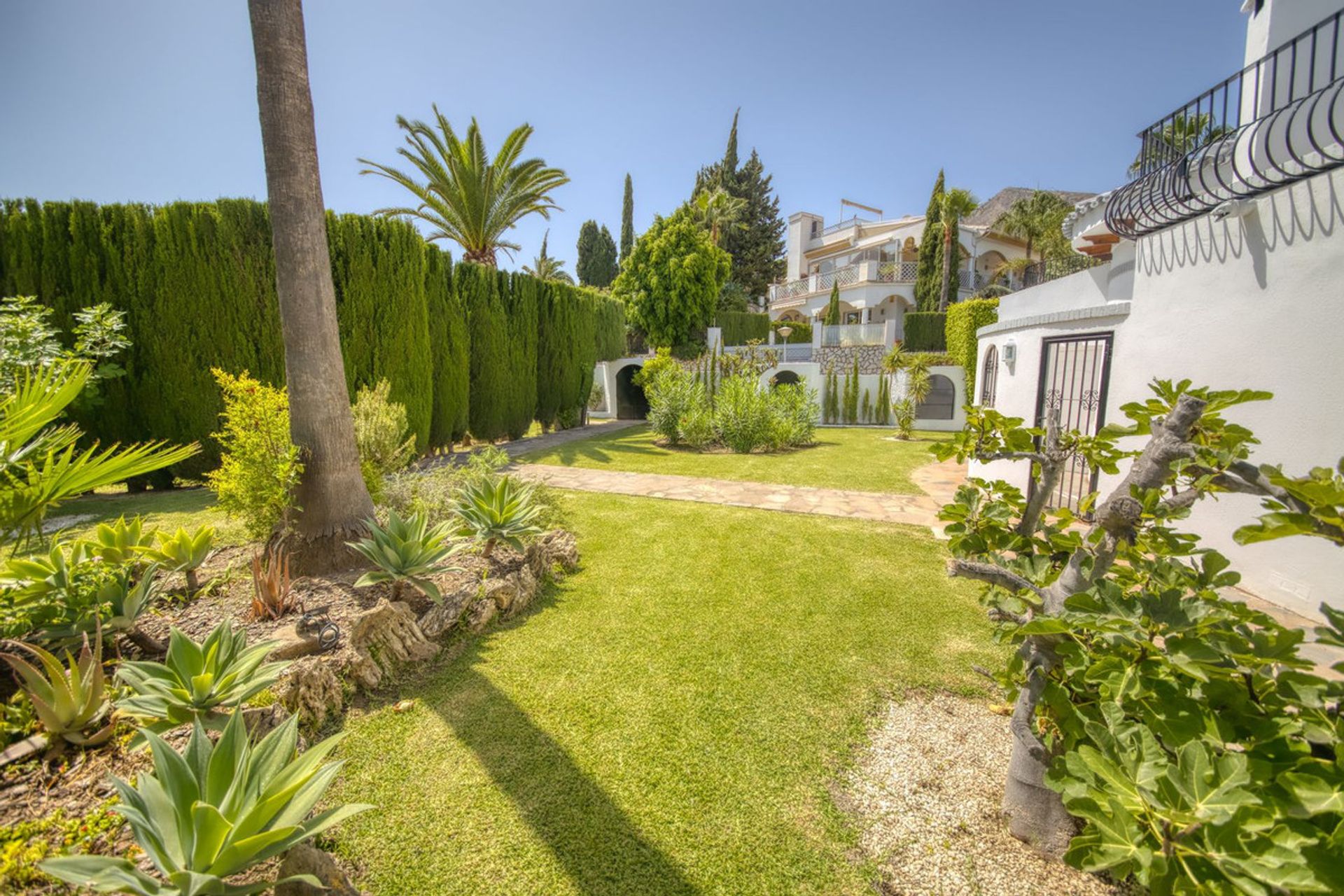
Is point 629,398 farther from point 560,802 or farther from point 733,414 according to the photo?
point 560,802

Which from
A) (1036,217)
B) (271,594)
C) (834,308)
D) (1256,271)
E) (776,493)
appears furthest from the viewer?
(834,308)

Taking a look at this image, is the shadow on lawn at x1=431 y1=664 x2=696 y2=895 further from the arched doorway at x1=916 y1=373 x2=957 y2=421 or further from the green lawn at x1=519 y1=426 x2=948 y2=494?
the arched doorway at x1=916 y1=373 x2=957 y2=421

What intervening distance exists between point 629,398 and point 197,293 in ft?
50.1

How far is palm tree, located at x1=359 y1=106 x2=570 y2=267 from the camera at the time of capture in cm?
1306

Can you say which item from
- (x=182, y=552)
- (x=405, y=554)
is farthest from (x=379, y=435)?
(x=405, y=554)

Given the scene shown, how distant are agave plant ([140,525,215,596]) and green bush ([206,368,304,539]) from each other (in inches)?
17.9

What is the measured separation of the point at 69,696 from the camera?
2193mm

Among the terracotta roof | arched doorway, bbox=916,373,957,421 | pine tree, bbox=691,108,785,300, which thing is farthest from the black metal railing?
the terracotta roof

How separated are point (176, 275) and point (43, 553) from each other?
6581 millimetres

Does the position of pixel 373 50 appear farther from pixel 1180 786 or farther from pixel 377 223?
pixel 1180 786

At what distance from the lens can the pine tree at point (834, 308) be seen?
28.0 meters

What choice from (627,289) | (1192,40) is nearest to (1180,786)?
(1192,40)

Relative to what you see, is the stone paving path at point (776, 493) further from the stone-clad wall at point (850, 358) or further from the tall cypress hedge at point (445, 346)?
the stone-clad wall at point (850, 358)

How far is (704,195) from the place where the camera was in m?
30.4
